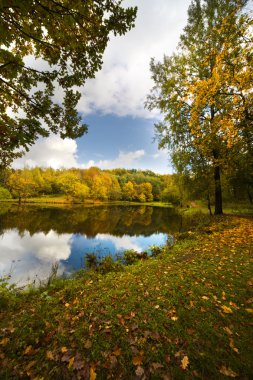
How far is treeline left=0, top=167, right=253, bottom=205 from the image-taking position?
51.8 ft

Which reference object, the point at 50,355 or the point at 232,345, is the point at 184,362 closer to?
the point at 232,345

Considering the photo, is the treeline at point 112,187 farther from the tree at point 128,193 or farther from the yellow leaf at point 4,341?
the yellow leaf at point 4,341

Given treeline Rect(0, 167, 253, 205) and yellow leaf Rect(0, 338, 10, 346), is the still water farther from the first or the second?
treeline Rect(0, 167, 253, 205)

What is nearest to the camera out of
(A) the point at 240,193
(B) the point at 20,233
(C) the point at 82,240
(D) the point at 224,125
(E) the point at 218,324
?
(E) the point at 218,324

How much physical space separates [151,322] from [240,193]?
22619mm

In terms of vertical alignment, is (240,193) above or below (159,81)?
below

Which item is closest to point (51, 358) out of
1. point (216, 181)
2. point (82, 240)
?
point (82, 240)

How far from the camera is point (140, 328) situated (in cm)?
307

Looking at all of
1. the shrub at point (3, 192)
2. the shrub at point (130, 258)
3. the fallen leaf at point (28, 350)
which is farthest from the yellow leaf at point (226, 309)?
the shrub at point (3, 192)

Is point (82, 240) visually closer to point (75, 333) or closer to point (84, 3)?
point (75, 333)

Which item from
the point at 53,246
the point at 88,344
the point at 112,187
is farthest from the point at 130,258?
the point at 112,187

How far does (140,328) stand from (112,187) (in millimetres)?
74549

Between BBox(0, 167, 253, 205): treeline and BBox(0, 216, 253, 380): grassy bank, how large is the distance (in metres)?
11.0

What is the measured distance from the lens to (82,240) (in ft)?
48.7
